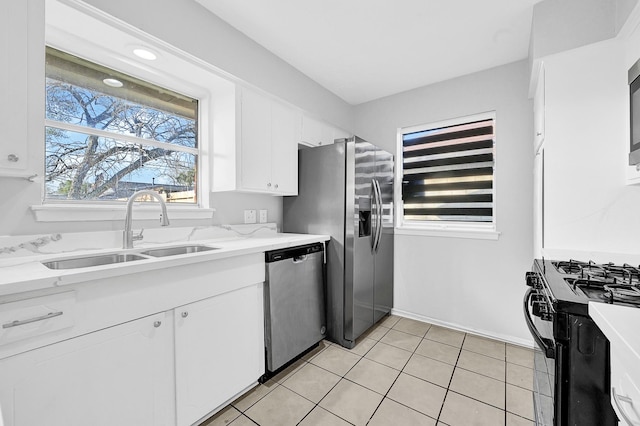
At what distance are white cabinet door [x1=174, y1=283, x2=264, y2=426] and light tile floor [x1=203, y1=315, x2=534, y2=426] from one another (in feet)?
0.55

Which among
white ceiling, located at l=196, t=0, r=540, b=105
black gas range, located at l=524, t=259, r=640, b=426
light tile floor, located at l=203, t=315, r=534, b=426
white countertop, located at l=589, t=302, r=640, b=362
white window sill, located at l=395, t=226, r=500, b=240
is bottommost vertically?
light tile floor, located at l=203, t=315, r=534, b=426

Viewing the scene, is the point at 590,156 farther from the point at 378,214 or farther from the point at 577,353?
the point at 378,214

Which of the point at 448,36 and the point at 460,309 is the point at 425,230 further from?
the point at 448,36

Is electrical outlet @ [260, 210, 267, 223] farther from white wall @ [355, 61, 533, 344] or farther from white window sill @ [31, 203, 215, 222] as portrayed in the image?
white wall @ [355, 61, 533, 344]

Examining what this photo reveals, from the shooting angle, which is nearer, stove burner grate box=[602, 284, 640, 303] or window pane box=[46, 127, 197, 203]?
stove burner grate box=[602, 284, 640, 303]

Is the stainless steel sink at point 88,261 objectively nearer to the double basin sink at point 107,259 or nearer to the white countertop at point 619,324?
the double basin sink at point 107,259

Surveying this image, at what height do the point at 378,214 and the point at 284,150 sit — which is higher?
the point at 284,150

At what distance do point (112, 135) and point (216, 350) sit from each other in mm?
1487

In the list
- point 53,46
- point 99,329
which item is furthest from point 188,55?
point 99,329

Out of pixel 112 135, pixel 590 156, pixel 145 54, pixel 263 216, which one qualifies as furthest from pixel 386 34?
pixel 112 135

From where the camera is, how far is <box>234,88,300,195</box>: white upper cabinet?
7.14 ft

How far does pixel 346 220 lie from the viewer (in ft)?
7.89

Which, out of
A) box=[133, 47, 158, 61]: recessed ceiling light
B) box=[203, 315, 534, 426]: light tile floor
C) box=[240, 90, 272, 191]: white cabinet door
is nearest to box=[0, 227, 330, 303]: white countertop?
box=[240, 90, 272, 191]: white cabinet door

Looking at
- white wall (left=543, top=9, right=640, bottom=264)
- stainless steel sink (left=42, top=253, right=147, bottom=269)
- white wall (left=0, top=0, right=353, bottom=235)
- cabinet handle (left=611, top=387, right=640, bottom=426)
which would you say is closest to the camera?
cabinet handle (left=611, top=387, right=640, bottom=426)
